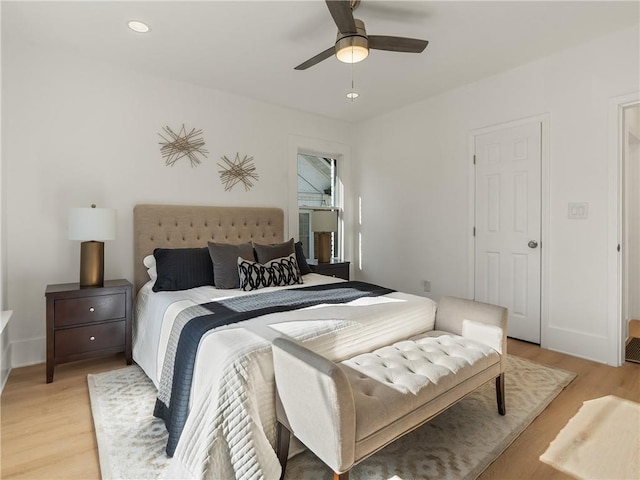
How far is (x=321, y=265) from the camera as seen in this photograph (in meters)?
4.13

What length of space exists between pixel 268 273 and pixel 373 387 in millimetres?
1671

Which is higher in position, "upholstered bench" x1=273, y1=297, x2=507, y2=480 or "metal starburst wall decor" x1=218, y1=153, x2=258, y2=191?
"metal starburst wall decor" x1=218, y1=153, x2=258, y2=191

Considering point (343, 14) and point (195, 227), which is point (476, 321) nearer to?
point (343, 14)

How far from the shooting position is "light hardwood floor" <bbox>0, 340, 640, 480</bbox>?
1.63 metres

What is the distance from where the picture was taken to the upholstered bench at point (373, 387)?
127 cm

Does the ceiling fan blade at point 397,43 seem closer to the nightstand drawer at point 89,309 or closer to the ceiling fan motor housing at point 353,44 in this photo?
the ceiling fan motor housing at point 353,44

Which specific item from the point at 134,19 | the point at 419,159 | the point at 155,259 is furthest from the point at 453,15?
the point at 155,259

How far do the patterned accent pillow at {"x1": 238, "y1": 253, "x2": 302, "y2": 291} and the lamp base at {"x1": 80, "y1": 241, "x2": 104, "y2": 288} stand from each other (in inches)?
44.1

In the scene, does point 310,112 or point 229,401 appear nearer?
point 229,401

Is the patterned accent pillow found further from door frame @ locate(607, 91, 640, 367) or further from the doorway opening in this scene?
the doorway opening

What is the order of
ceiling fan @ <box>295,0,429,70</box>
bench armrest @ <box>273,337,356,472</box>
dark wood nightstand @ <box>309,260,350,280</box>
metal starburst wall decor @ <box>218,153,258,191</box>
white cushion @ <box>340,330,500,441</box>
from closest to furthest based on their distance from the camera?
bench armrest @ <box>273,337,356,472</box> → white cushion @ <box>340,330,500,441</box> → ceiling fan @ <box>295,0,429,70</box> → metal starburst wall decor @ <box>218,153,258,191</box> → dark wood nightstand @ <box>309,260,350,280</box>

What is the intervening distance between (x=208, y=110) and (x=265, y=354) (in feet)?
9.91

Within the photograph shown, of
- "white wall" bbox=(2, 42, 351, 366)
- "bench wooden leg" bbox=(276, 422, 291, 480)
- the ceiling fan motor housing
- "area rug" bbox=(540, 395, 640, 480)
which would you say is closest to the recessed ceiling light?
"white wall" bbox=(2, 42, 351, 366)

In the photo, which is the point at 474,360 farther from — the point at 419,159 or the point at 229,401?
the point at 419,159
